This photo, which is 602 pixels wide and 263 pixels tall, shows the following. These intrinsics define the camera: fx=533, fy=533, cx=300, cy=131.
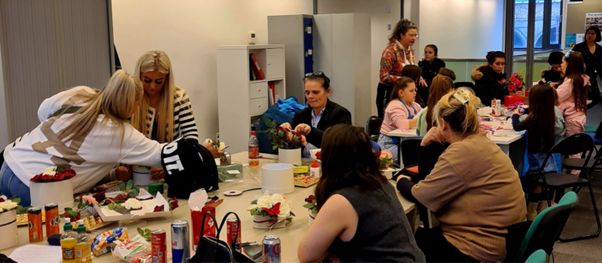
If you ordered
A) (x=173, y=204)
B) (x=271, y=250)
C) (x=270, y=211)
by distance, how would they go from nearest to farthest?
(x=271, y=250)
(x=270, y=211)
(x=173, y=204)

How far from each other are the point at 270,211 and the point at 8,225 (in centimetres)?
103

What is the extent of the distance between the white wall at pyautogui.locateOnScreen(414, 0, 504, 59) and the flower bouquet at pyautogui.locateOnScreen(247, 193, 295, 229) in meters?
8.64

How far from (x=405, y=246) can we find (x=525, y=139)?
2.99 meters

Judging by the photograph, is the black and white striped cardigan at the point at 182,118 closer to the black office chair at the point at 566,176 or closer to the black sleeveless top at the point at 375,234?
the black sleeveless top at the point at 375,234

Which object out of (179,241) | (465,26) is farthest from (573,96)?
(465,26)

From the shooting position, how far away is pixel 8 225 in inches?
82.7

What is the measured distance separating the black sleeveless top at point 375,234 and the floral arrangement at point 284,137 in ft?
4.97

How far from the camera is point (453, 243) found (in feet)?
8.55

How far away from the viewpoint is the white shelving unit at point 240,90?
629 centimetres

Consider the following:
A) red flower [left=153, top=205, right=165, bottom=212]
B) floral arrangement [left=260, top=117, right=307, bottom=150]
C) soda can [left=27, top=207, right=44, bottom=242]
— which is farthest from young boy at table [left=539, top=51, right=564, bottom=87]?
soda can [left=27, top=207, right=44, bottom=242]

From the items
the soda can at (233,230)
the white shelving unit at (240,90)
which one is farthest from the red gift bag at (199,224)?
the white shelving unit at (240,90)

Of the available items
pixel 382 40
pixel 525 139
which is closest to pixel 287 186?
pixel 525 139

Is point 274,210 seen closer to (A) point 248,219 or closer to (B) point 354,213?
(A) point 248,219

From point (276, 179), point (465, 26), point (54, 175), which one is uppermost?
point (465, 26)
